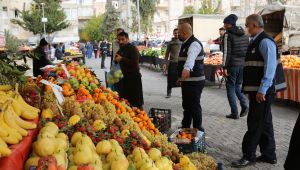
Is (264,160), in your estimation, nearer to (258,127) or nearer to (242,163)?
(242,163)

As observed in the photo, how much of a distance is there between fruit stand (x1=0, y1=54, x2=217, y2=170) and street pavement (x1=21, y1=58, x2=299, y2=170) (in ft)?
3.64

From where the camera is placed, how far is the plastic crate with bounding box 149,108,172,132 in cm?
630

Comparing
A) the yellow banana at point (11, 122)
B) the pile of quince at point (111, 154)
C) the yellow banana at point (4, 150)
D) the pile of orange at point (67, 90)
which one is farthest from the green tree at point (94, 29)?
the yellow banana at point (4, 150)

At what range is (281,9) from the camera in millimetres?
13977

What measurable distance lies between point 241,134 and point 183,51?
195cm

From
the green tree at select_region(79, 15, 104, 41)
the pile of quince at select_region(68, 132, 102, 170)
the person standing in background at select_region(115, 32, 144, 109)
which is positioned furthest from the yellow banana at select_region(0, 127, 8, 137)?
the green tree at select_region(79, 15, 104, 41)

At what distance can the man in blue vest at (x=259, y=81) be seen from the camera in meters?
4.61

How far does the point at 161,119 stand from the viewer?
21.2 ft

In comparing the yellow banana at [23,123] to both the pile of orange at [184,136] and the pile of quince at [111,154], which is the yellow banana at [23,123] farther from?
the pile of orange at [184,136]

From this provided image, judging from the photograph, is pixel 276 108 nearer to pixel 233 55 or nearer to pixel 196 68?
pixel 233 55

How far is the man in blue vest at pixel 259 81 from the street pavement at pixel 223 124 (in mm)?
409

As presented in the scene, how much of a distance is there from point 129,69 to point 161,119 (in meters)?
1.69

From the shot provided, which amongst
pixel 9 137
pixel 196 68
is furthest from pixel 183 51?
pixel 9 137

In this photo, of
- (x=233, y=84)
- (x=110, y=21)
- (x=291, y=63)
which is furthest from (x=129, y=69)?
(x=110, y=21)
